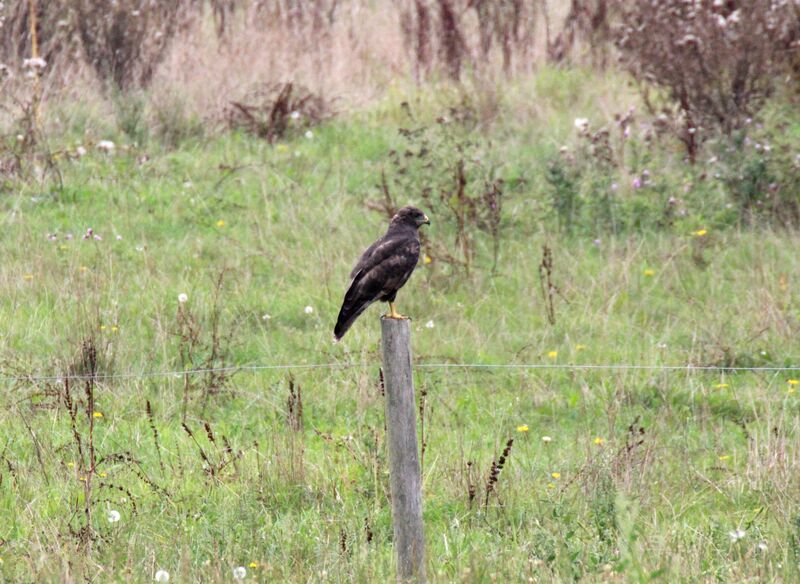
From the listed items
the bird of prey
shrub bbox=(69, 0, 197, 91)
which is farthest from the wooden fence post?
shrub bbox=(69, 0, 197, 91)

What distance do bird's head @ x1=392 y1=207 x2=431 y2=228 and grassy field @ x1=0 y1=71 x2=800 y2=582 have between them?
66 centimetres

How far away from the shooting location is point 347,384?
612cm

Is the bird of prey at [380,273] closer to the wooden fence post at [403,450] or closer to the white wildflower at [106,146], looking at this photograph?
the wooden fence post at [403,450]

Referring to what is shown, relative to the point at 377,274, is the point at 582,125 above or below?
above

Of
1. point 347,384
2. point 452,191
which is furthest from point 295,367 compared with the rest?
point 452,191

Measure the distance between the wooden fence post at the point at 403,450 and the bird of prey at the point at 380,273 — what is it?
969mm

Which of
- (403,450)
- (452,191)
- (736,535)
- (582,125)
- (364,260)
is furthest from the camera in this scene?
(582,125)

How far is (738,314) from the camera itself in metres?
7.20

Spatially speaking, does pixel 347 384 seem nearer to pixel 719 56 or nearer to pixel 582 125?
pixel 582 125

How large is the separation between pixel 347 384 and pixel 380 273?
1.34 metres

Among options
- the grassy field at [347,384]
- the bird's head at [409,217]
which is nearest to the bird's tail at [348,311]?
the grassy field at [347,384]

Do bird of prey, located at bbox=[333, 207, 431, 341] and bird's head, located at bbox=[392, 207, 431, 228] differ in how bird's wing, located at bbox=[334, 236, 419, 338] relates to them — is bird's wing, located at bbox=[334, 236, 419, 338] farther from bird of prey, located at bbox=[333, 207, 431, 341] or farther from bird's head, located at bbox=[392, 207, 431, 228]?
bird's head, located at bbox=[392, 207, 431, 228]

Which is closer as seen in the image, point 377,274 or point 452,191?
point 377,274

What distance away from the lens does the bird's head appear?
5.36 meters
